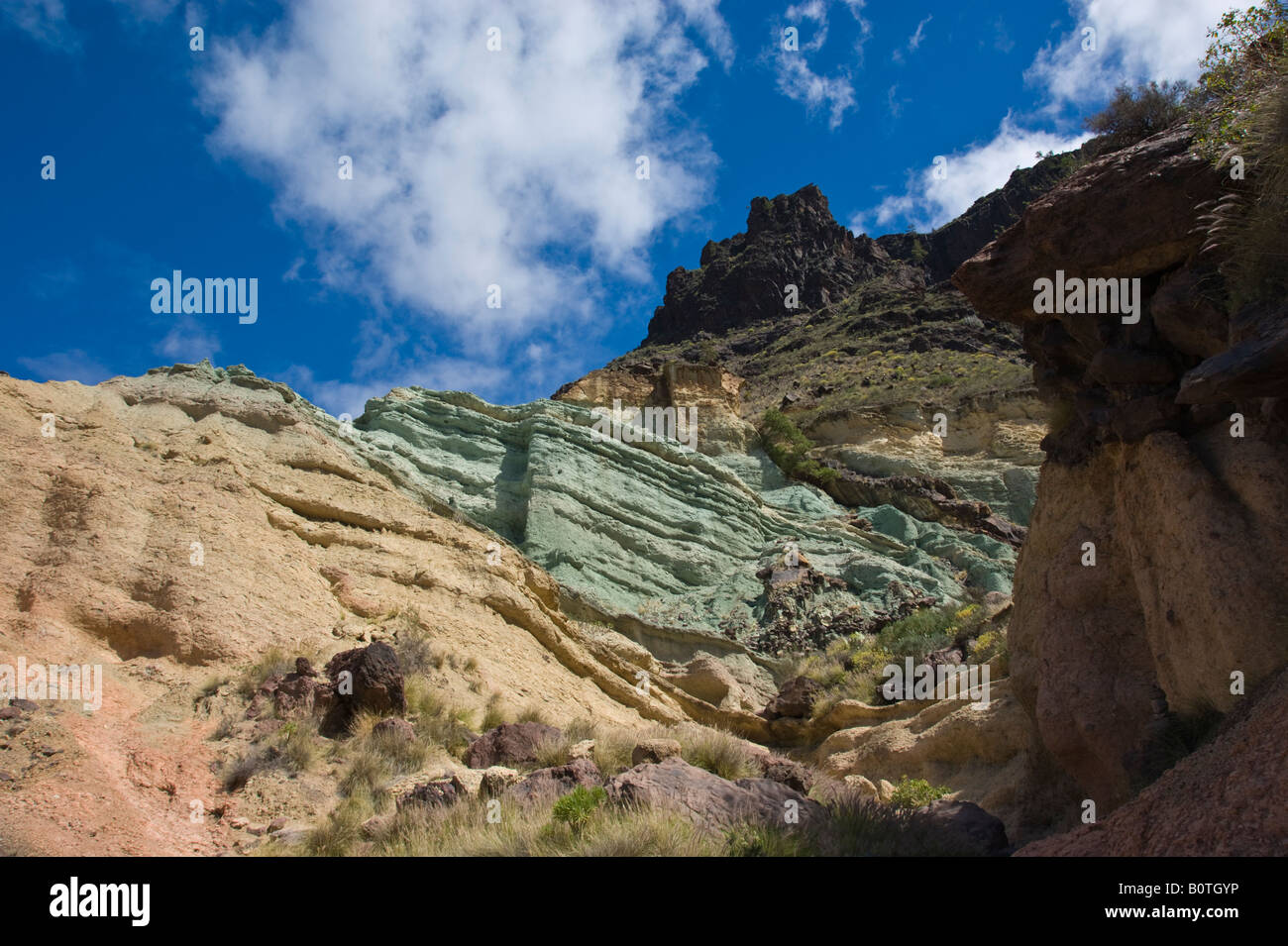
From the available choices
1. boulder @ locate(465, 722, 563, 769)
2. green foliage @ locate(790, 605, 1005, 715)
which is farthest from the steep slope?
boulder @ locate(465, 722, 563, 769)

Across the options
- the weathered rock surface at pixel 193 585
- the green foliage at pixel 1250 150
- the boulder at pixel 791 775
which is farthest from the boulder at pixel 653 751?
the green foliage at pixel 1250 150

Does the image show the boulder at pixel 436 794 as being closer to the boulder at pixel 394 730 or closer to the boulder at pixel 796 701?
the boulder at pixel 394 730

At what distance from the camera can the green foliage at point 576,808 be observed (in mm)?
5391

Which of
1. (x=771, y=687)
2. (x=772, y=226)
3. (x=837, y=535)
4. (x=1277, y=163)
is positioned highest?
(x=772, y=226)

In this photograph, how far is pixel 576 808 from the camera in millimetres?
5484

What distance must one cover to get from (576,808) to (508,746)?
305 cm

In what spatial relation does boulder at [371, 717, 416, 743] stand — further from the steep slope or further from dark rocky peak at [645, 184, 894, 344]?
dark rocky peak at [645, 184, 894, 344]

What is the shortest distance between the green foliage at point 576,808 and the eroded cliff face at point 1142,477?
3.64 metres

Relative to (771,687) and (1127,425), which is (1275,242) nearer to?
(1127,425)

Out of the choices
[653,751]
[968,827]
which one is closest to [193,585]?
[653,751]

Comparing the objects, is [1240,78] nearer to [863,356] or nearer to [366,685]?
[366,685]
